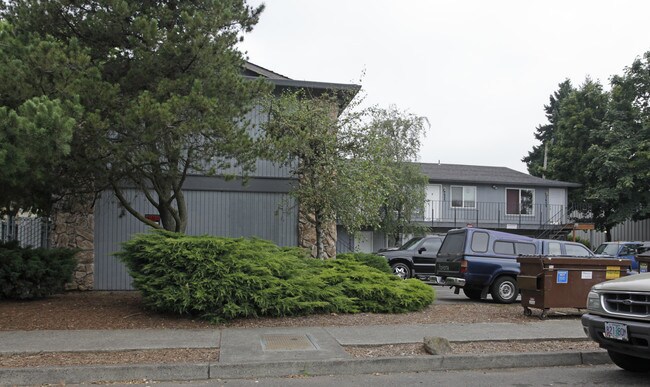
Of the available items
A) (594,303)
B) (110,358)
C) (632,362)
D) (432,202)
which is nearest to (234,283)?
(110,358)

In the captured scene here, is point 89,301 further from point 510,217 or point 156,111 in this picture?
point 510,217

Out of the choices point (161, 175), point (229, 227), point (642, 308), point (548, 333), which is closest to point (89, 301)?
point (161, 175)

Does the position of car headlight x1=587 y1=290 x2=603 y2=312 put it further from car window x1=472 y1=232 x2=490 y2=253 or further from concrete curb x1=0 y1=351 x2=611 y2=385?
car window x1=472 y1=232 x2=490 y2=253

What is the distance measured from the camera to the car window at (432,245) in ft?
66.9

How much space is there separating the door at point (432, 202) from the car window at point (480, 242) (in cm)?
1488

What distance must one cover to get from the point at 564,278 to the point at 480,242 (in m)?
3.63

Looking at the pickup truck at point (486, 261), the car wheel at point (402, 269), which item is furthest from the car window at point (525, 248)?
the car wheel at point (402, 269)

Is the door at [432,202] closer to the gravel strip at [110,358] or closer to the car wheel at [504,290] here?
the car wheel at [504,290]

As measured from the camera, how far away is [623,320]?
6637mm

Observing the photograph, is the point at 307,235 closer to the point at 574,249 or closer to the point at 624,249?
the point at 574,249

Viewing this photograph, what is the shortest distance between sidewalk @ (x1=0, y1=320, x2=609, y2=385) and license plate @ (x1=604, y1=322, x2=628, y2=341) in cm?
146

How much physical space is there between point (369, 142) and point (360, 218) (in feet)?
6.19

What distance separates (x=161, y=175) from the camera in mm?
11633

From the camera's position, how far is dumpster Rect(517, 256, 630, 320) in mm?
10602
